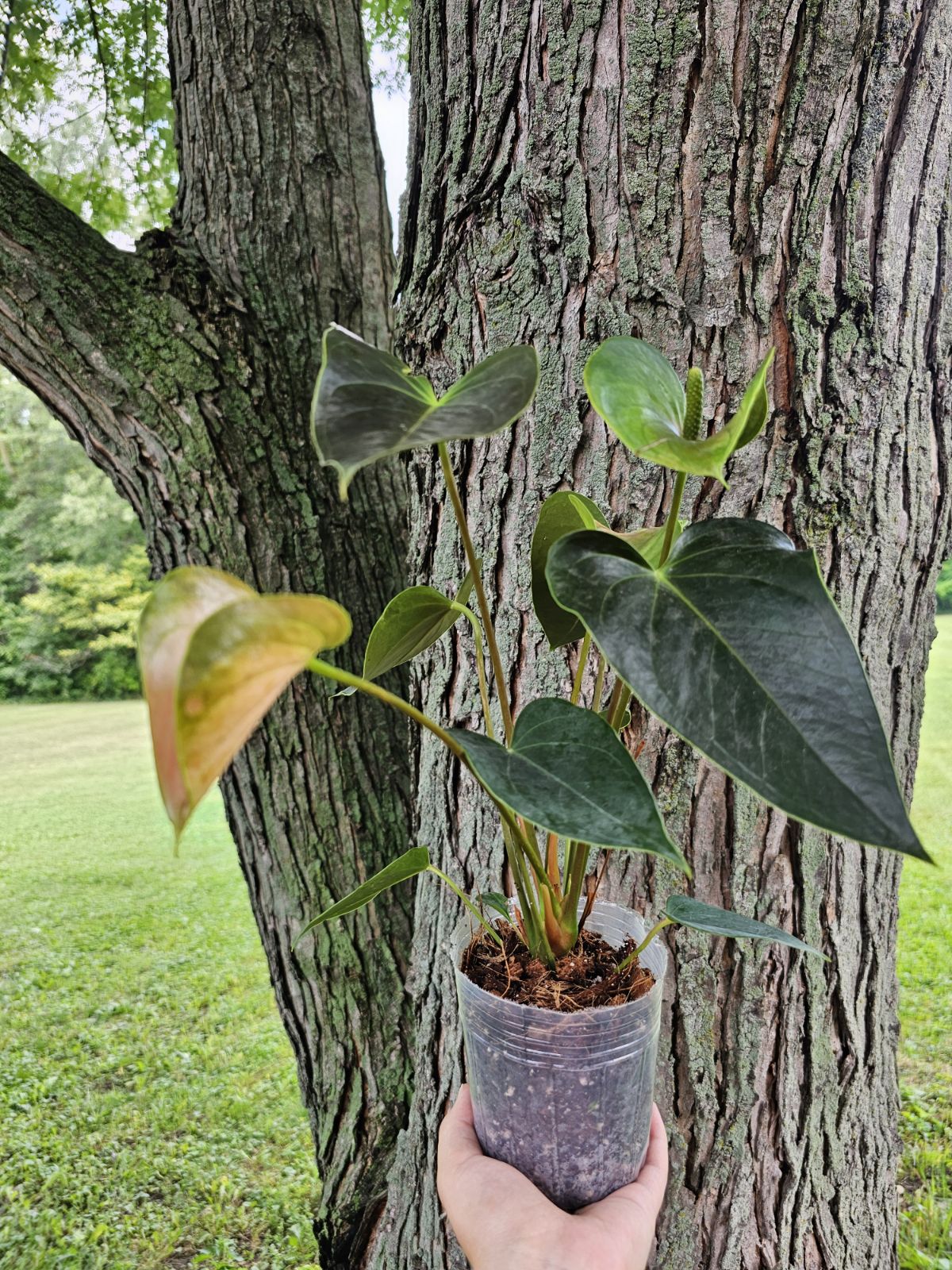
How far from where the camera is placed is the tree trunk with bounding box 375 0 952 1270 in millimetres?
855

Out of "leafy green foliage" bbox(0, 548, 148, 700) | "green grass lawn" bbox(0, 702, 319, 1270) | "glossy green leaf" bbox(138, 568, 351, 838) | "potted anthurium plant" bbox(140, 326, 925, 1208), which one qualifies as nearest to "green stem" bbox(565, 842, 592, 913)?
"potted anthurium plant" bbox(140, 326, 925, 1208)

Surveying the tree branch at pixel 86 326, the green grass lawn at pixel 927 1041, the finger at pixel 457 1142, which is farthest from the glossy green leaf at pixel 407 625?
the green grass lawn at pixel 927 1041

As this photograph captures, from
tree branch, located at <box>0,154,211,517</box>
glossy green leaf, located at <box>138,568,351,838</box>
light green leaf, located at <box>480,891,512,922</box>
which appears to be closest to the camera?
glossy green leaf, located at <box>138,568,351,838</box>

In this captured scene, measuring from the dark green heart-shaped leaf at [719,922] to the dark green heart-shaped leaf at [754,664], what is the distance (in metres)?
0.25

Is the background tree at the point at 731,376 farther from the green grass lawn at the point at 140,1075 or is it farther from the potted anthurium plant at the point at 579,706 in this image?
the green grass lawn at the point at 140,1075

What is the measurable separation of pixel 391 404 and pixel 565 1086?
48 cm

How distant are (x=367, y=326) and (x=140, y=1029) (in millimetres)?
2548

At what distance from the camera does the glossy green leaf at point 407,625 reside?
2.03 ft

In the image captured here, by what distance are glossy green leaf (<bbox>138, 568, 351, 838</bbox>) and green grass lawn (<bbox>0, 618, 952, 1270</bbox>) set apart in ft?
6.53

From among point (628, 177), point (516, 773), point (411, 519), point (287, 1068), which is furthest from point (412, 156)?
point (287, 1068)

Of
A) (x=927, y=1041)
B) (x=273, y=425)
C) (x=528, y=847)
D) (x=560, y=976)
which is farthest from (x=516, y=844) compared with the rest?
(x=927, y=1041)

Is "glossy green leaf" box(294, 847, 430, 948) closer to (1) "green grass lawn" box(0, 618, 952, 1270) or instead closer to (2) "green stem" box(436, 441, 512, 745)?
(2) "green stem" box(436, 441, 512, 745)

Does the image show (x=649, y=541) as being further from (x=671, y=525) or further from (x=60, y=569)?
(x=60, y=569)

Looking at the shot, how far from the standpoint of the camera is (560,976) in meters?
0.64
